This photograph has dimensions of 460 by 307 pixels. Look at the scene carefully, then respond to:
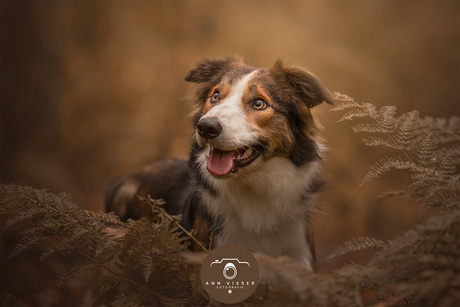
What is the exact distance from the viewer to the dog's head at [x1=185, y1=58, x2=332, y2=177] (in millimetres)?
2539

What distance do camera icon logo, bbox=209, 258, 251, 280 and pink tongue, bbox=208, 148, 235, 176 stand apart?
2.45ft

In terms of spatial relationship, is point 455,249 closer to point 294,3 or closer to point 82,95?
point 294,3

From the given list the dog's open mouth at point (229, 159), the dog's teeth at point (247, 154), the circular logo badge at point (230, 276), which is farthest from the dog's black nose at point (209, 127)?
the circular logo badge at point (230, 276)

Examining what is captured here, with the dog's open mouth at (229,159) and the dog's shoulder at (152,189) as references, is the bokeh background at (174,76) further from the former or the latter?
the dog's open mouth at (229,159)

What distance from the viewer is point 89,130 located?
5699 mm

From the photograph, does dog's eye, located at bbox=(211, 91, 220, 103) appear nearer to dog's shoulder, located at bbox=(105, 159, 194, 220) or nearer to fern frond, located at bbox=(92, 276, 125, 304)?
dog's shoulder, located at bbox=(105, 159, 194, 220)

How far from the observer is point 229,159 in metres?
2.62

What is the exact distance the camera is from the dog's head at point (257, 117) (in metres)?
2.54

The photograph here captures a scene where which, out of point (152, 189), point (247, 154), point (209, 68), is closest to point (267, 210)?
point (247, 154)

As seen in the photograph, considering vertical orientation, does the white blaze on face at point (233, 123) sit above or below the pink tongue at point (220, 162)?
above

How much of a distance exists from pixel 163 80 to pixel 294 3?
2.20 meters

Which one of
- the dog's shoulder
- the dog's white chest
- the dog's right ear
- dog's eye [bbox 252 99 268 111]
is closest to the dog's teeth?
the dog's white chest

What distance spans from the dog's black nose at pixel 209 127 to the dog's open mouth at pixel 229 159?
0.63 feet

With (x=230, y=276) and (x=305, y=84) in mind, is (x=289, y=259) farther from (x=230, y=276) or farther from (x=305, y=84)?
(x=305, y=84)
